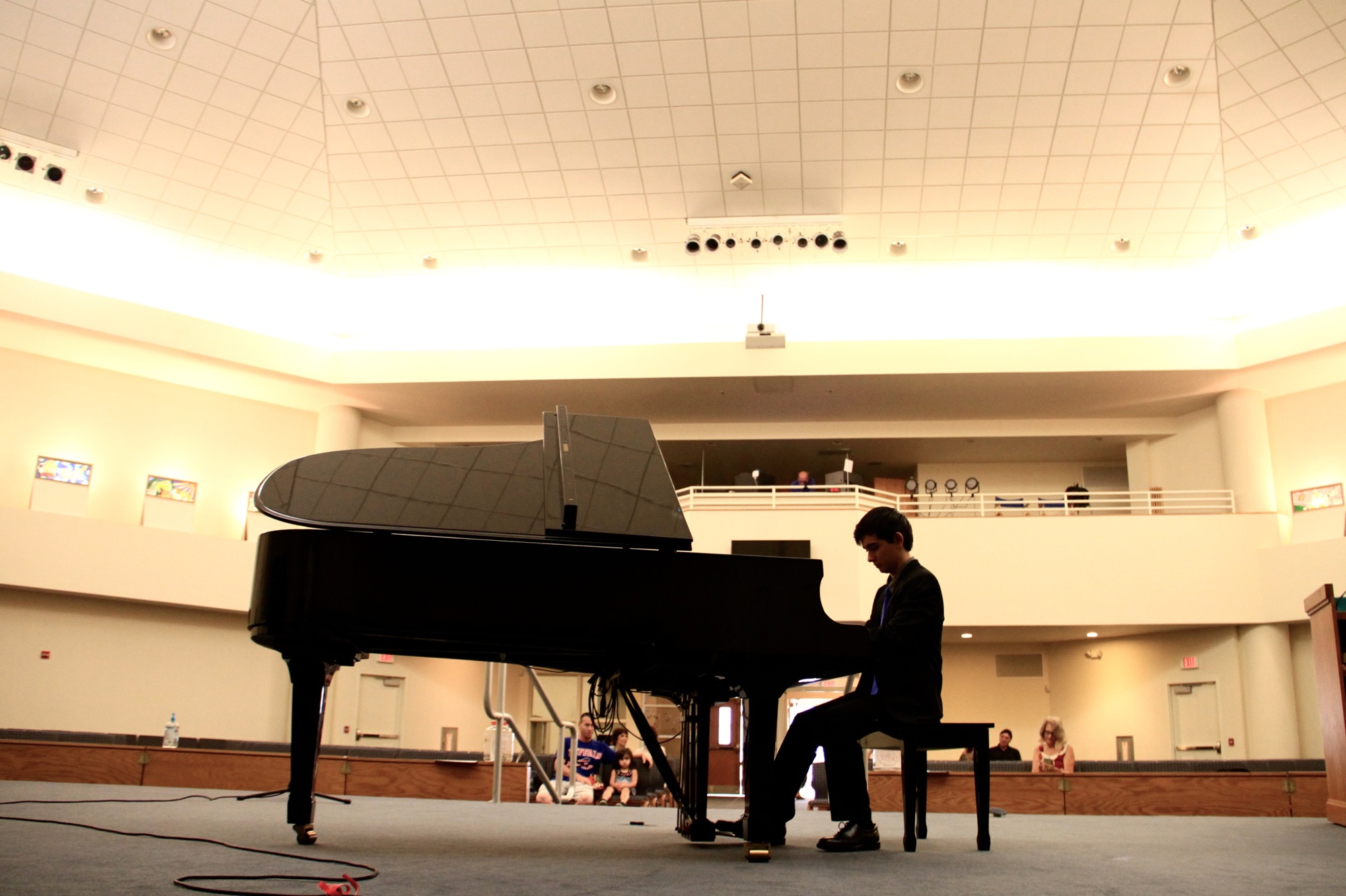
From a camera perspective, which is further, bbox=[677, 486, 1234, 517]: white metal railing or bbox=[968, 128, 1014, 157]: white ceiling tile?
bbox=[677, 486, 1234, 517]: white metal railing

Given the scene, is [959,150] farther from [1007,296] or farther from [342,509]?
[342,509]

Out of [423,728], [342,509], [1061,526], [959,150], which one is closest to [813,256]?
[959,150]

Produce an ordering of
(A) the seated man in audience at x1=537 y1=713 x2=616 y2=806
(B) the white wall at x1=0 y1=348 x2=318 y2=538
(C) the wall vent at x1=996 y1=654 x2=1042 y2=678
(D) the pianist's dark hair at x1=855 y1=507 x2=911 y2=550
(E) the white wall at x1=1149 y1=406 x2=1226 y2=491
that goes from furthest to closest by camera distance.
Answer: (C) the wall vent at x1=996 y1=654 x2=1042 y2=678
(E) the white wall at x1=1149 y1=406 x2=1226 y2=491
(B) the white wall at x1=0 y1=348 x2=318 y2=538
(A) the seated man in audience at x1=537 y1=713 x2=616 y2=806
(D) the pianist's dark hair at x1=855 y1=507 x2=911 y2=550

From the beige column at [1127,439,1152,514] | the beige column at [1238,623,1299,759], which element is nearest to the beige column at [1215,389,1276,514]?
the beige column at [1127,439,1152,514]

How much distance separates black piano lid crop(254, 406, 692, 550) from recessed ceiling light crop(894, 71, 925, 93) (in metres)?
6.99

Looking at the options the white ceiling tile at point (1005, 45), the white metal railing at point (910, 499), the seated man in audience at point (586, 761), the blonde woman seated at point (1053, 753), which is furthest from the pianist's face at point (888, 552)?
the white metal railing at point (910, 499)

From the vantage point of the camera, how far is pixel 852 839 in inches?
123

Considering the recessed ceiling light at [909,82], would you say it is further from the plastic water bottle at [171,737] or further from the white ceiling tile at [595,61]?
the plastic water bottle at [171,737]

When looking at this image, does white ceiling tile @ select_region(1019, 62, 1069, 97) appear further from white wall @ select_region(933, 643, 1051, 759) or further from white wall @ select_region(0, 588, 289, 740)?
white wall @ select_region(0, 588, 289, 740)

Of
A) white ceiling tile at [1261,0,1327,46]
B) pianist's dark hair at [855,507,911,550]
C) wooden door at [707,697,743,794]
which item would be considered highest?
white ceiling tile at [1261,0,1327,46]

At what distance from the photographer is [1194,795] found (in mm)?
7699

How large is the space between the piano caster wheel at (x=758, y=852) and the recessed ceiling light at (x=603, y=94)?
8015mm

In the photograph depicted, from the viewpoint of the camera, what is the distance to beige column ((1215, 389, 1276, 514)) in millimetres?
12672

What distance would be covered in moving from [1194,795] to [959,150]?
6.13 meters
